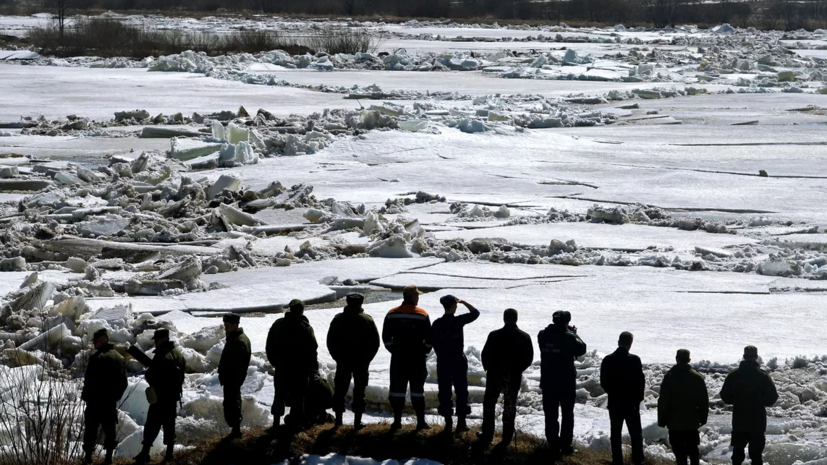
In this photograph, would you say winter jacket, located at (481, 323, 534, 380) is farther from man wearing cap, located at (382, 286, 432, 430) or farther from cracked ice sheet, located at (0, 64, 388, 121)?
cracked ice sheet, located at (0, 64, 388, 121)

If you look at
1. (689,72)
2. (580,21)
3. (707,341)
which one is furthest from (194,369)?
(580,21)

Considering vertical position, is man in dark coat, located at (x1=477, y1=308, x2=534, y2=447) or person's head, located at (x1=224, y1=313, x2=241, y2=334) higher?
person's head, located at (x1=224, y1=313, x2=241, y2=334)

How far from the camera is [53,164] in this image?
19406mm

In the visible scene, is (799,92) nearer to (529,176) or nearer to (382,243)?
(529,176)

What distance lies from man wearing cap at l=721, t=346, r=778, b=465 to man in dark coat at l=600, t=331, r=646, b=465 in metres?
0.52

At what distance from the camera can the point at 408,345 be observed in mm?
6688

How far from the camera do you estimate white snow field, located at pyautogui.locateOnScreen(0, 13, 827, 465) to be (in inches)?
337

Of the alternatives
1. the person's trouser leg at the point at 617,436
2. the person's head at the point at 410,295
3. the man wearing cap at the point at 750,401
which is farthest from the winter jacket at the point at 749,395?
the person's head at the point at 410,295

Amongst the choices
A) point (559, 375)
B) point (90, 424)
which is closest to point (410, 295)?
point (559, 375)

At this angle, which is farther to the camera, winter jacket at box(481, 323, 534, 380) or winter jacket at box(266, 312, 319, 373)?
winter jacket at box(266, 312, 319, 373)

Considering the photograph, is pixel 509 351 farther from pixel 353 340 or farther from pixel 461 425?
pixel 353 340

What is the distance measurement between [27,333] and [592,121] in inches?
729

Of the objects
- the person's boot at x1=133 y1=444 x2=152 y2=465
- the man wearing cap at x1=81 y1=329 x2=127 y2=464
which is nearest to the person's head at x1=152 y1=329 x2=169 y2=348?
the man wearing cap at x1=81 y1=329 x2=127 y2=464

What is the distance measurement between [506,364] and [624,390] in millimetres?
725
